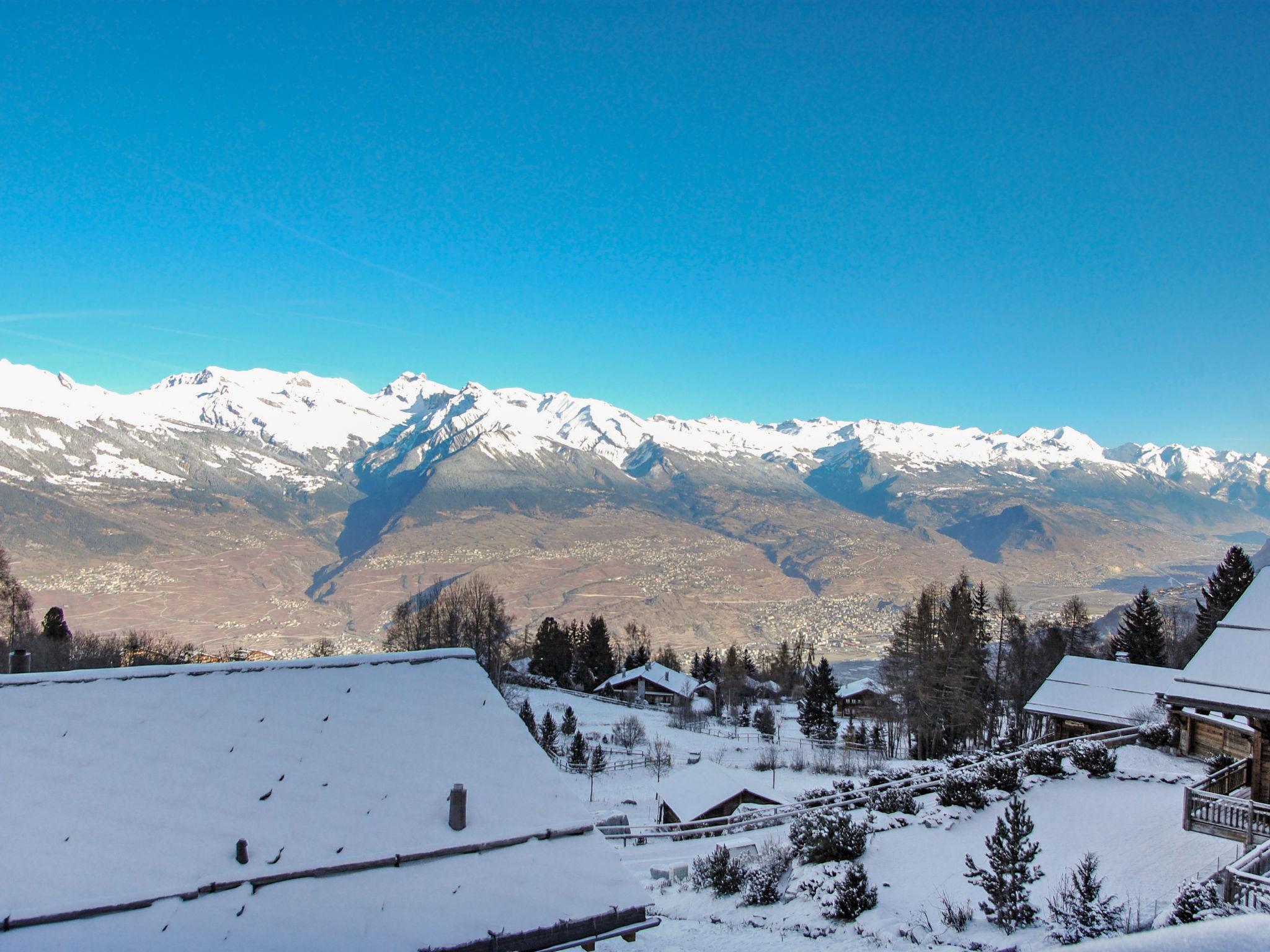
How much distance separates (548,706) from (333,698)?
43164 mm

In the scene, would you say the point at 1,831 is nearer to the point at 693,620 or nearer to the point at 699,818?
the point at 699,818

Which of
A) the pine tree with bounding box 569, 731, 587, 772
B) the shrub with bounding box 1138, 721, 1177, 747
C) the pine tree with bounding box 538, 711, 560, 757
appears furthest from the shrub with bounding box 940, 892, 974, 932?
the pine tree with bounding box 538, 711, 560, 757

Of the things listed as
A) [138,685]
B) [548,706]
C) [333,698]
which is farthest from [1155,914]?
[548,706]

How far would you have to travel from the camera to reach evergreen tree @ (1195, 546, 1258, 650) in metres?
45.6

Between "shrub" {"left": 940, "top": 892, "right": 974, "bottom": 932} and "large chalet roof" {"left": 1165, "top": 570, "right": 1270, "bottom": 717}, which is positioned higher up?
"large chalet roof" {"left": 1165, "top": 570, "right": 1270, "bottom": 717}

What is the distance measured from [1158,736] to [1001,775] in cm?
1143

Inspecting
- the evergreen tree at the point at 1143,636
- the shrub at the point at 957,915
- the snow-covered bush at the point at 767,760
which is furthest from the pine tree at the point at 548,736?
the evergreen tree at the point at 1143,636

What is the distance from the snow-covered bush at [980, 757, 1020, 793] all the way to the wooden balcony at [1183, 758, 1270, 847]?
591 centimetres

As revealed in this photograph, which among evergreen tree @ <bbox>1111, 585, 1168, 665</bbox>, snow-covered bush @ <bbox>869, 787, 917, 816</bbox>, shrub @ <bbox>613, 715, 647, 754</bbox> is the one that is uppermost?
evergreen tree @ <bbox>1111, 585, 1168, 665</bbox>

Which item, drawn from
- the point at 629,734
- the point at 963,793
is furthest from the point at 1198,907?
the point at 629,734

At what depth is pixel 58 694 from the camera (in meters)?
9.97

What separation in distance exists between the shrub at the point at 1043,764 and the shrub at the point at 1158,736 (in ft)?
25.8

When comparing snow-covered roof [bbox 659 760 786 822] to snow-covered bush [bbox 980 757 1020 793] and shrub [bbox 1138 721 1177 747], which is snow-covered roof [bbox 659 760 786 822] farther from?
shrub [bbox 1138 721 1177 747]

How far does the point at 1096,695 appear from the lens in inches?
1234
